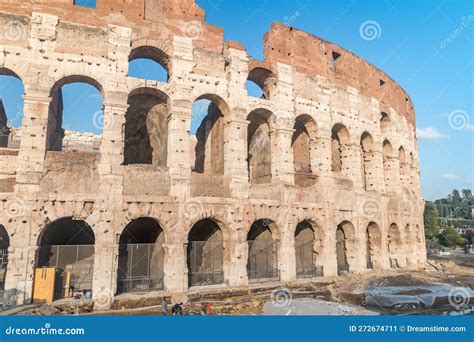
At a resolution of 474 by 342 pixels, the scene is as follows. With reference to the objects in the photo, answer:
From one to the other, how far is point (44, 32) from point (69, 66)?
1.36m

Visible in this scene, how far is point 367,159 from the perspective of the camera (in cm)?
2042

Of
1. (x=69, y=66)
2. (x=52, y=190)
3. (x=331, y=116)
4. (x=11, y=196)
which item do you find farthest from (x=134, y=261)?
(x=331, y=116)

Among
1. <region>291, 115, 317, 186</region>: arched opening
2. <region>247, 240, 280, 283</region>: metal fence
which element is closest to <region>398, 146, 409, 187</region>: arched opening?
<region>291, 115, 317, 186</region>: arched opening

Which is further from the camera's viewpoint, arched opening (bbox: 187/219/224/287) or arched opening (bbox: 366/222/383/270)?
arched opening (bbox: 366/222/383/270)

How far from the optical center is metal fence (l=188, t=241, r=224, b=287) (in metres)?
13.7

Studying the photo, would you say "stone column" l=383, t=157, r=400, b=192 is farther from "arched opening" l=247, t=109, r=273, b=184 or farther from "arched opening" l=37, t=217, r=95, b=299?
"arched opening" l=37, t=217, r=95, b=299

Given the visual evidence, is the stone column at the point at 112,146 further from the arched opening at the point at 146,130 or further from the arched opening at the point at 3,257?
the arched opening at the point at 3,257

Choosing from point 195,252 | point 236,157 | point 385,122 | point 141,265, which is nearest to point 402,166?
point 385,122

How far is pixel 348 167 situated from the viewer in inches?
729

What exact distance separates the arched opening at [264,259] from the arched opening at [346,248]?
4373 millimetres

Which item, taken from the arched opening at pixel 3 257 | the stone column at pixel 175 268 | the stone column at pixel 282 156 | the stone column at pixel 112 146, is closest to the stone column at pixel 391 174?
the stone column at pixel 282 156

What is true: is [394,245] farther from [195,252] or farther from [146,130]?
[146,130]

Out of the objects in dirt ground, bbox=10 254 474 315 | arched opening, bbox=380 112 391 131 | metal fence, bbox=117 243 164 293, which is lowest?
dirt ground, bbox=10 254 474 315

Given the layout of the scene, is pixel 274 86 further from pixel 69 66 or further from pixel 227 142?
pixel 69 66
